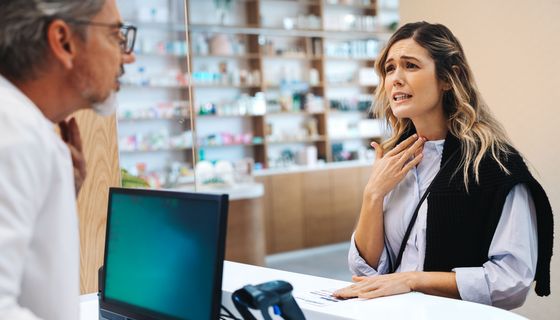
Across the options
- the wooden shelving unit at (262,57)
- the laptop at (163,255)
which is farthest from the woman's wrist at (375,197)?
the wooden shelving unit at (262,57)

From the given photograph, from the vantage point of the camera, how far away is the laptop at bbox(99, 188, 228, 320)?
113 cm

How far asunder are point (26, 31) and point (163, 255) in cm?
55

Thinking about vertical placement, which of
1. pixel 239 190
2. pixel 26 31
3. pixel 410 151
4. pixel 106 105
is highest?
pixel 26 31

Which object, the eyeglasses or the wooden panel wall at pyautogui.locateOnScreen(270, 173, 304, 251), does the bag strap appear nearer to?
the eyeglasses

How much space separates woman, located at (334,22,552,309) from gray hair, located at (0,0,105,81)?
943 mm

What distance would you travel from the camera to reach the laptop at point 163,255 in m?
1.13

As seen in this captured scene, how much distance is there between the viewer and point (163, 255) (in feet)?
4.16

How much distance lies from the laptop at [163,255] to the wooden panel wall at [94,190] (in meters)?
0.97

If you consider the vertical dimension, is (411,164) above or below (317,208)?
above

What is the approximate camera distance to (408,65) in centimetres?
202

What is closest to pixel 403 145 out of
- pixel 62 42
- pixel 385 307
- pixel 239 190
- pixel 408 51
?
pixel 408 51

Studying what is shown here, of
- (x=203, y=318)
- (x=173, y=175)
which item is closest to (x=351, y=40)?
(x=173, y=175)

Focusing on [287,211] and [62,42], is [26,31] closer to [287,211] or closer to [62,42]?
[62,42]

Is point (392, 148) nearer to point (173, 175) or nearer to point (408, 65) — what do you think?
point (408, 65)
